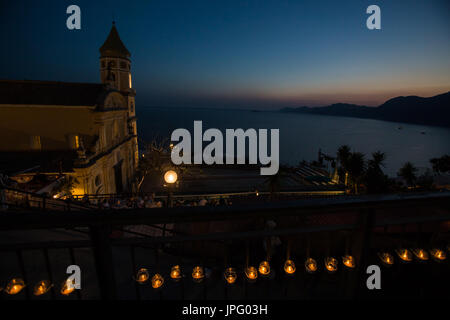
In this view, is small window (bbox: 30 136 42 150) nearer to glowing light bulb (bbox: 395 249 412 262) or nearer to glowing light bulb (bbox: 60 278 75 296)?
glowing light bulb (bbox: 60 278 75 296)

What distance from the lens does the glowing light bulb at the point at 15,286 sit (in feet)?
7.52

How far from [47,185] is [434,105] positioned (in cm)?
25593

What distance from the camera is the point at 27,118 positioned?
2116cm

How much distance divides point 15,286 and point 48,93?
2601 centimetres

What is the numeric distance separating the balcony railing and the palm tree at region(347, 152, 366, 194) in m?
16.8

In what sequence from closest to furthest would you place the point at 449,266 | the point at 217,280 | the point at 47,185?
the point at 217,280 < the point at 449,266 < the point at 47,185

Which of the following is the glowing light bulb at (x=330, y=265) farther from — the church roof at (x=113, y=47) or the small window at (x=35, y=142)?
the church roof at (x=113, y=47)

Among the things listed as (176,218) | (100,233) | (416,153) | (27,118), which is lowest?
(416,153)

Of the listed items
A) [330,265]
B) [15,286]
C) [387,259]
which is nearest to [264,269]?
[330,265]

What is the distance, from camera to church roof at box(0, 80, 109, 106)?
2128cm

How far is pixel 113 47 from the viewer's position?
3047 cm

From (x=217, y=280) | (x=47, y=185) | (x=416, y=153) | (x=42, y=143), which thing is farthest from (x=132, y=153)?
(x=416, y=153)
